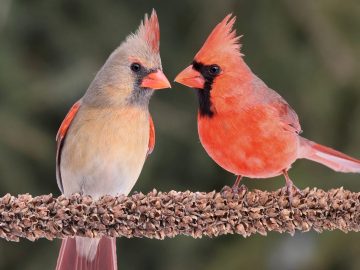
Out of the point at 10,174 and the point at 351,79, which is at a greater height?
the point at 351,79

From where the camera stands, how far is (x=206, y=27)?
9.75ft

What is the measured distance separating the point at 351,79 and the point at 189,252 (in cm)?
112

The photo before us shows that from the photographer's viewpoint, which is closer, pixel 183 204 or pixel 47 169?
pixel 183 204

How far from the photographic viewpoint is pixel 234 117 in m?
1.29

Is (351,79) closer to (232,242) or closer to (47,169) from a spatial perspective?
(232,242)

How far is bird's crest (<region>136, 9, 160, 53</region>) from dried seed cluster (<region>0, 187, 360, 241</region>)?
252 mm

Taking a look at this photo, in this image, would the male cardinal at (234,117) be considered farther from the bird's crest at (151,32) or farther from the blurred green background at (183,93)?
the blurred green background at (183,93)

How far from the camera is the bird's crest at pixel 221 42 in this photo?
1.29 metres

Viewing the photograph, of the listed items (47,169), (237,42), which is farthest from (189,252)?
(237,42)

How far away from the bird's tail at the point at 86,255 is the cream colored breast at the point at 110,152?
11 cm

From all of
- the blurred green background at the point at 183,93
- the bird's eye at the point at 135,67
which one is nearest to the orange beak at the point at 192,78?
the bird's eye at the point at 135,67

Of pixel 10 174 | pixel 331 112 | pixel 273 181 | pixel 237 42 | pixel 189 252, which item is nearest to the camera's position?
pixel 237 42

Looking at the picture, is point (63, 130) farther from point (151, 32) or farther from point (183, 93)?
point (183, 93)

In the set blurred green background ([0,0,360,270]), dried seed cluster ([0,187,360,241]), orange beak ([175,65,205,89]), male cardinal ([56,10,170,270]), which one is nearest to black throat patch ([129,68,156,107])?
male cardinal ([56,10,170,270])
